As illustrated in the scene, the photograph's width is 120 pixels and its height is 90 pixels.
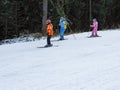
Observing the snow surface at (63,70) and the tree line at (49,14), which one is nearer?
the snow surface at (63,70)

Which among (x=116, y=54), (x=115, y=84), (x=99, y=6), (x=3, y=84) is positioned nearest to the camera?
(x=115, y=84)

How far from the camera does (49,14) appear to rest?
38.3 metres

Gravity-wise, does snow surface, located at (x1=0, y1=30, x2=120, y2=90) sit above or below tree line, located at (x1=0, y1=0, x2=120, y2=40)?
below

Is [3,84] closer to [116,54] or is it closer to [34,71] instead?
[34,71]

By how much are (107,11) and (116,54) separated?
97.7 feet

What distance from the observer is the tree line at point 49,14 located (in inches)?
1444

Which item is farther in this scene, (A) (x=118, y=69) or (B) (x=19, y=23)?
(B) (x=19, y=23)

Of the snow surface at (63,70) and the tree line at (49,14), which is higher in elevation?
the tree line at (49,14)

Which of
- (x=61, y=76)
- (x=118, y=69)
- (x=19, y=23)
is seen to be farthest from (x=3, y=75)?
(x=19, y=23)

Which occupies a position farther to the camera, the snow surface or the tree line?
the tree line

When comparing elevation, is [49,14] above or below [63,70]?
above

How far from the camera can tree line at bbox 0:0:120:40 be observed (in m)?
36.7

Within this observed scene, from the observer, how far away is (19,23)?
127 ft

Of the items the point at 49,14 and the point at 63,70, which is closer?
the point at 63,70
